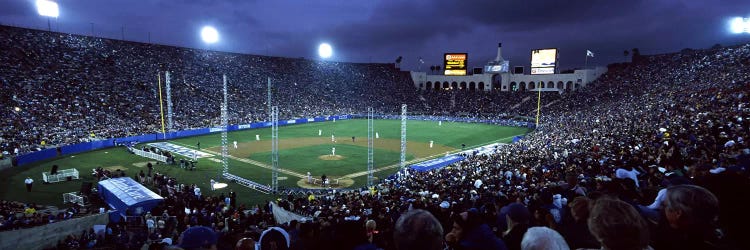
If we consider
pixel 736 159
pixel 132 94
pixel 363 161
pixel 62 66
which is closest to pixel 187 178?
pixel 363 161

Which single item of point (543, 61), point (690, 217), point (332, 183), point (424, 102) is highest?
point (543, 61)

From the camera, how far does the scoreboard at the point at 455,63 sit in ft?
298

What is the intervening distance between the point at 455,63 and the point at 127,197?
8071 centimetres

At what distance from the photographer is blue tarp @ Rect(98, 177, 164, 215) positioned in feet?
62.4

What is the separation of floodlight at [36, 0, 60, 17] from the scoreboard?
71.7m

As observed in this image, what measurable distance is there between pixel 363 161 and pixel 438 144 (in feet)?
46.8

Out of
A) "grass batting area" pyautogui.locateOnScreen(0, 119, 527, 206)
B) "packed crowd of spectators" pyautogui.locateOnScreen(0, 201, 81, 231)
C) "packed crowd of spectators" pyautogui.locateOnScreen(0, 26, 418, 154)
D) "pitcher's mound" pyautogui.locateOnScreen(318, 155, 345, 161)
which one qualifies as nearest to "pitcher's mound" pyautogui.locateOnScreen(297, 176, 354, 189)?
"grass batting area" pyautogui.locateOnScreen(0, 119, 527, 206)

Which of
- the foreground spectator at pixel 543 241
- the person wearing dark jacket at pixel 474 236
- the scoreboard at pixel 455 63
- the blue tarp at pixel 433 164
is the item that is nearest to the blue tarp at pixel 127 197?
the blue tarp at pixel 433 164

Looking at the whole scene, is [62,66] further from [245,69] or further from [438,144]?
[438,144]

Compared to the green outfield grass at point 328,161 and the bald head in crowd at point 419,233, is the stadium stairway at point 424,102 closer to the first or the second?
the green outfield grass at point 328,161

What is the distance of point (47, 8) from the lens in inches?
2115

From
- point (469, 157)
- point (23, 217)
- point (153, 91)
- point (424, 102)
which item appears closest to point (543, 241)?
point (23, 217)

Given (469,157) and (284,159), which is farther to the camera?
(284,159)

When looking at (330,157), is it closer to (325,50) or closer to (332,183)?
(332,183)
